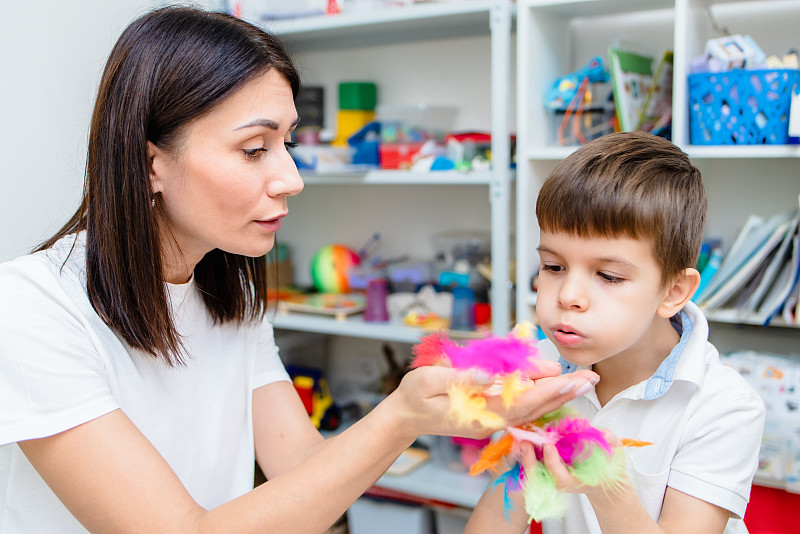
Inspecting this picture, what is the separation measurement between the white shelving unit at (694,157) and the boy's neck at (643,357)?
0.84m

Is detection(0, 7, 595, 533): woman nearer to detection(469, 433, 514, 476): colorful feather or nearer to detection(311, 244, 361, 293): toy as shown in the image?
detection(469, 433, 514, 476): colorful feather

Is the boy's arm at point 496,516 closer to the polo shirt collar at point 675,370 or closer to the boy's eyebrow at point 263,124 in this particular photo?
the polo shirt collar at point 675,370

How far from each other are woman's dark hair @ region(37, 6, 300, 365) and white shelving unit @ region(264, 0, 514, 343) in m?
0.73

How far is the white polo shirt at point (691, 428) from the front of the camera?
36.0 inches

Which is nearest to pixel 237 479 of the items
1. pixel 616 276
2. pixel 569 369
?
pixel 569 369

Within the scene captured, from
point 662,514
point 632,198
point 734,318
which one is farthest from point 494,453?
point 734,318

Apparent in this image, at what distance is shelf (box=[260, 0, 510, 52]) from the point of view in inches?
76.8

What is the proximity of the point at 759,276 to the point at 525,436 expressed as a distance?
1.15m

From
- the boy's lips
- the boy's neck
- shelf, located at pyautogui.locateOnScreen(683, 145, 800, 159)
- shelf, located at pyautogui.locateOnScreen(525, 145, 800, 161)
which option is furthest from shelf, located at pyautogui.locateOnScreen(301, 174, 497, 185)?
the boy's lips

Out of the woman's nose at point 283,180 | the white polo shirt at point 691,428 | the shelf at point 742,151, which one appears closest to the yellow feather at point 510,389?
the white polo shirt at point 691,428

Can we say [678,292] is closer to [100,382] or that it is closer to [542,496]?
[542,496]

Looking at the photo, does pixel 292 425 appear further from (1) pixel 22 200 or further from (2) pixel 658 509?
(1) pixel 22 200

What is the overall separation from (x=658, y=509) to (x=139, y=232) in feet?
2.59

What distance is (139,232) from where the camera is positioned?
3.26ft
